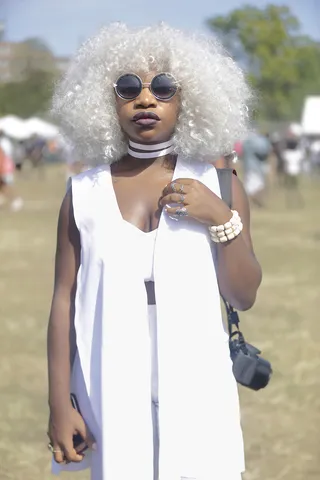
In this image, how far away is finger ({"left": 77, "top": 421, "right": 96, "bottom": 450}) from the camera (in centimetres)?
263

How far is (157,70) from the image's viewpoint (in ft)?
8.80

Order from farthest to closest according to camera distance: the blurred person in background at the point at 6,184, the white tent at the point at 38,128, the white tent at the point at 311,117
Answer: the white tent at the point at 38,128, the white tent at the point at 311,117, the blurred person in background at the point at 6,184

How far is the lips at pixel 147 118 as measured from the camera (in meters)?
A: 2.65

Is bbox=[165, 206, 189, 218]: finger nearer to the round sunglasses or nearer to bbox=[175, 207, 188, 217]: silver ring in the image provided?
bbox=[175, 207, 188, 217]: silver ring

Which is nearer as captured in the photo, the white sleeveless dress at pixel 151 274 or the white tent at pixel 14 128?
the white sleeveless dress at pixel 151 274

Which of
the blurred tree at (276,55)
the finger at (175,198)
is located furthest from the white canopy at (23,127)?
Answer: the finger at (175,198)

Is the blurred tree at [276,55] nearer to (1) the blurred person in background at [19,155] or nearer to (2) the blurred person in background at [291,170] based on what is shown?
(1) the blurred person in background at [19,155]

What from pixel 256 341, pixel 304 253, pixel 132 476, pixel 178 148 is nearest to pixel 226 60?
pixel 178 148

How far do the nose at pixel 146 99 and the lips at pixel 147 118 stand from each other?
21 mm

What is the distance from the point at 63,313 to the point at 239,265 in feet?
1.52

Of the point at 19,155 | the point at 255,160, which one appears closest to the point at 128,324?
the point at 255,160

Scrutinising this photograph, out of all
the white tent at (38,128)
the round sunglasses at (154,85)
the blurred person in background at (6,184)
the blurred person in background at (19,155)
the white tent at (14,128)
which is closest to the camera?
the round sunglasses at (154,85)

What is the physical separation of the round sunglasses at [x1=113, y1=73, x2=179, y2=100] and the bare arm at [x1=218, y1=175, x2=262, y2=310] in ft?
0.92

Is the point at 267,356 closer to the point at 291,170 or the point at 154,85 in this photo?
the point at 154,85
